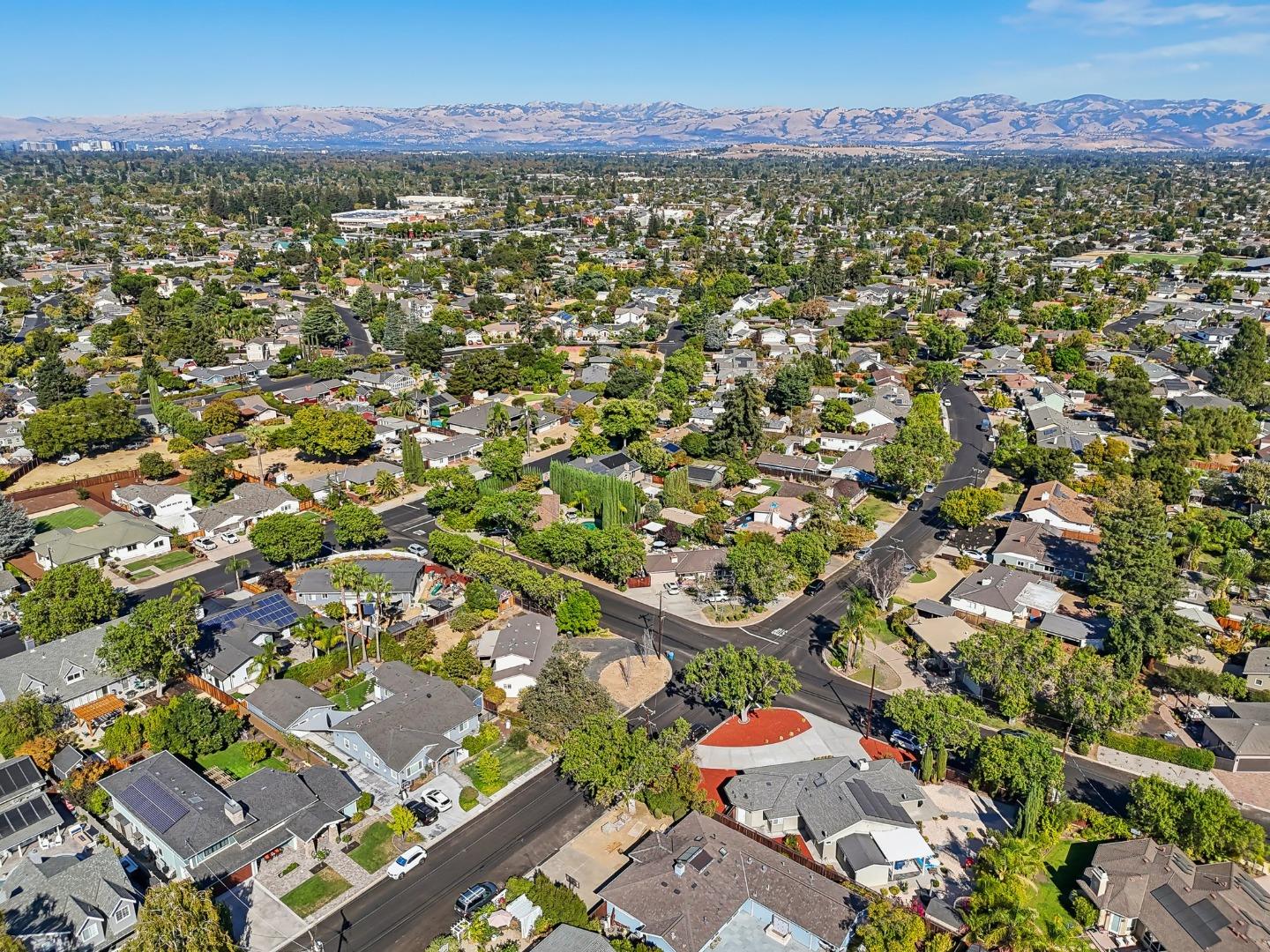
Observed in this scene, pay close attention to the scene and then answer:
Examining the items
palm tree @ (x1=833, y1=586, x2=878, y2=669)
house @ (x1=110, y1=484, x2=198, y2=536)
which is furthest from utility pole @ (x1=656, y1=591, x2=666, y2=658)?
house @ (x1=110, y1=484, x2=198, y2=536)

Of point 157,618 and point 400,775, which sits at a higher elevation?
point 157,618

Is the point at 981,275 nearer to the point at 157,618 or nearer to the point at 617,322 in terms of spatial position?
the point at 617,322

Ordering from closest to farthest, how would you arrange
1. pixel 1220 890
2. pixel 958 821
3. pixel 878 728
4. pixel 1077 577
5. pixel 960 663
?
pixel 1220 890 < pixel 958 821 < pixel 878 728 < pixel 960 663 < pixel 1077 577

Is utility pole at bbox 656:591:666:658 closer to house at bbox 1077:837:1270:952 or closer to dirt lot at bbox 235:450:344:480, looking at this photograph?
house at bbox 1077:837:1270:952

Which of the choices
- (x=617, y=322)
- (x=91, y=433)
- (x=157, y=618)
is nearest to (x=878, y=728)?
(x=157, y=618)

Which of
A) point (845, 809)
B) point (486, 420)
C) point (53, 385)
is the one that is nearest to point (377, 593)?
point (845, 809)

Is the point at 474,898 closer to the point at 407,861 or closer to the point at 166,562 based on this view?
the point at 407,861

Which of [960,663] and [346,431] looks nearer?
[960,663]

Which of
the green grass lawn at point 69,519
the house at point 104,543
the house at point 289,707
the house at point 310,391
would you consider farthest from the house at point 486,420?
the house at point 289,707

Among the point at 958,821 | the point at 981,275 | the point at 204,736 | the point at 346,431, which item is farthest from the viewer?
the point at 981,275
